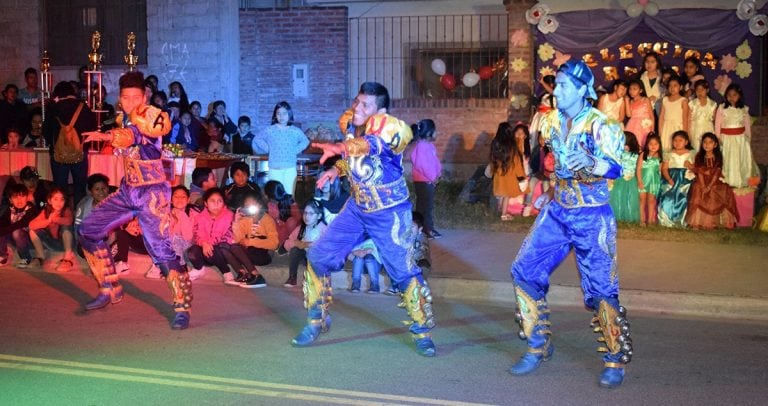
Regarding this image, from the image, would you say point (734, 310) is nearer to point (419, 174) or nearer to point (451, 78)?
point (419, 174)

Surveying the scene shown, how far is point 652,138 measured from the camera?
13422 millimetres

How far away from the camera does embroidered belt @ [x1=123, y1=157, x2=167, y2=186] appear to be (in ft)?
27.2

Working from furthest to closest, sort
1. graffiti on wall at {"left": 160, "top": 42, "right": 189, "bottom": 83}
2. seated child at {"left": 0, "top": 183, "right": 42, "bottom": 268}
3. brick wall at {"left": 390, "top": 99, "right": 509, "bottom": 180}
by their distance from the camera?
graffiti on wall at {"left": 160, "top": 42, "right": 189, "bottom": 83} < brick wall at {"left": 390, "top": 99, "right": 509, "bottom": 180} < seated child at {"left": 0, "top": 183, "right": 42, "bottom": 268}

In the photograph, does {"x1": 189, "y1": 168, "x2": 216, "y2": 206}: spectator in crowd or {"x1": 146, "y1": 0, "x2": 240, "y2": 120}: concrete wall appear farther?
{"x1": 146, "y1": 0, "x2": 240, "y2": 120}: concrete wall

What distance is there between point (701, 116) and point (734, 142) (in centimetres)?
55

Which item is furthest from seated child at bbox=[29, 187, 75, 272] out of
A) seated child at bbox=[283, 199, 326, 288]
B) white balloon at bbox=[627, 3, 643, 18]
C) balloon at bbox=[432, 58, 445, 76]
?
white balloon at bbox=[627, 3, 643, 18]

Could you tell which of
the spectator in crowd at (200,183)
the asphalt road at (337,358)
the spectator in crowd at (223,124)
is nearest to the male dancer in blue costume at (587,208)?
the asphalt road at (337,358)

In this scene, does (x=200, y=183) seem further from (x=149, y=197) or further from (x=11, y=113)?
(x=11, y=113)

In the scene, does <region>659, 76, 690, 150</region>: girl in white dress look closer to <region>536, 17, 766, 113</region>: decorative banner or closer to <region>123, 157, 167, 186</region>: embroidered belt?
<region>536, 17, 766, 113</region>: decorative banner

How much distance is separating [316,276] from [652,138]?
7173mm

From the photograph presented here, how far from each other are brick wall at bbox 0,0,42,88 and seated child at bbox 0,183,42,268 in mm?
9195

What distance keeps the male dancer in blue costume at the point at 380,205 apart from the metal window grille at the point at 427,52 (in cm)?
1130

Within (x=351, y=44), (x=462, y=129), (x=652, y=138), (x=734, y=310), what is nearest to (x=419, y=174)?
(x=652, y=138)

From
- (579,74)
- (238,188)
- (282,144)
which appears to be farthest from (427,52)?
(579,74)
